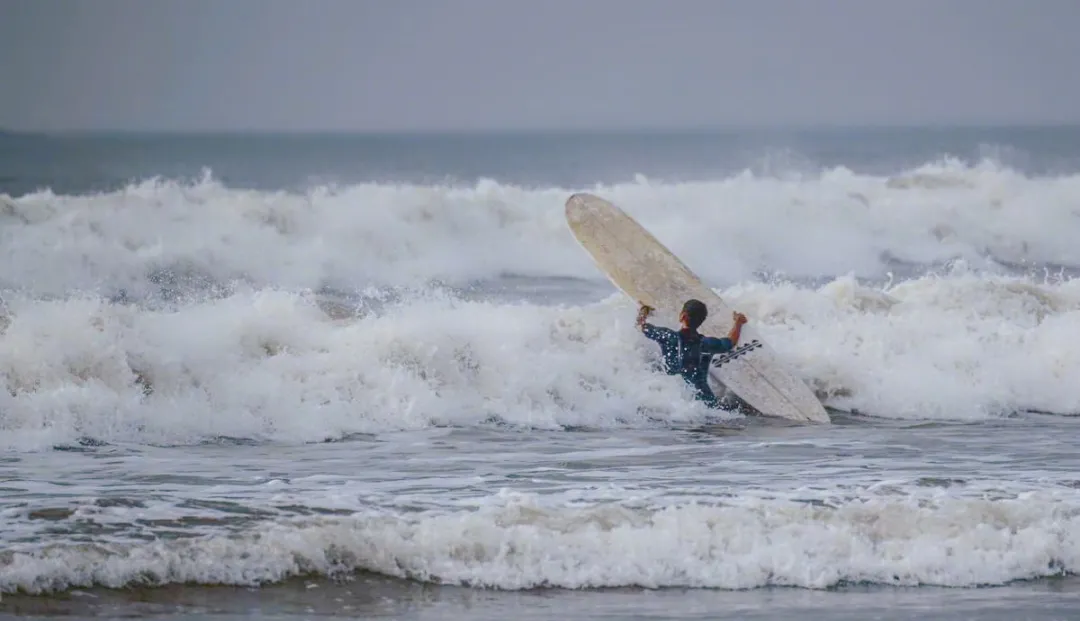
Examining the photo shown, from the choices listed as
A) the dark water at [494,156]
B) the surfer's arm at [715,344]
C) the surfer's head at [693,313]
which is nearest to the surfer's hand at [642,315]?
the surfer's head at [693,313]

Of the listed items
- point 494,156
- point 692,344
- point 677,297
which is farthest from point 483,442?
point 494,156

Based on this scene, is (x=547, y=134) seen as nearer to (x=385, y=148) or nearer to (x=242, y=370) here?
(x=385, y=148)

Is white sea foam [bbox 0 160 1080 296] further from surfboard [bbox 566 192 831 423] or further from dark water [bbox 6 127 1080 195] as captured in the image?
dark water [bbox 6 127 1080 195]

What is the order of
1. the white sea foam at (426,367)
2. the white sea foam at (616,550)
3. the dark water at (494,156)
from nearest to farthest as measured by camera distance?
1. the white sea foam at (616,550)
2. the white sea foam at (426,367)
3. the dark water at (494,156)

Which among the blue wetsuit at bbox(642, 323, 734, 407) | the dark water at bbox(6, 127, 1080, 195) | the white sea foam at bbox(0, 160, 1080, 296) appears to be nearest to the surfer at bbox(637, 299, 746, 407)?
the blue wetsuit at bbox(642, 323, 734, 407)

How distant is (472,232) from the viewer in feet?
50.4

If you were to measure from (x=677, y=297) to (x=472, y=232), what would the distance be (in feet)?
23.4

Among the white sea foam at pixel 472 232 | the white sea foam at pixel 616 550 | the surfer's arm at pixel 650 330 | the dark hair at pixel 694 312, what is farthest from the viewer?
the white sea foam at pixel 472 232

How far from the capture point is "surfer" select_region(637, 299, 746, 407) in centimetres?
763

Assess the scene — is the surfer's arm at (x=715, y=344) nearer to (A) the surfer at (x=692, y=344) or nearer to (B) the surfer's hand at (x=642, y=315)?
(A) the surfer at (x=692, y=344)

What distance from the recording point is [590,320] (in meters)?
8.75

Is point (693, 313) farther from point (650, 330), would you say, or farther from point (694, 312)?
point (650, 330)

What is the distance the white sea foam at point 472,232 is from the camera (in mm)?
13164

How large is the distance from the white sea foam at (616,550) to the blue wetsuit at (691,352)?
234 cm
